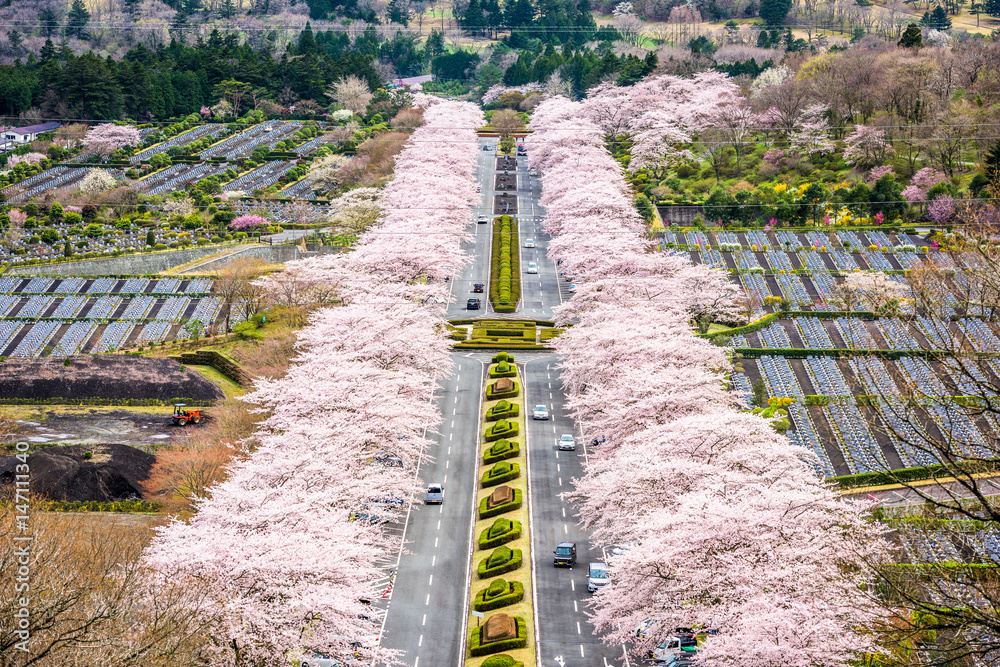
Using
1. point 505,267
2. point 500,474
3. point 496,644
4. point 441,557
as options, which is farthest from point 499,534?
point 505,267

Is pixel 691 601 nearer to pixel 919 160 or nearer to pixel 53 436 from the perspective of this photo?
pixel 53 436

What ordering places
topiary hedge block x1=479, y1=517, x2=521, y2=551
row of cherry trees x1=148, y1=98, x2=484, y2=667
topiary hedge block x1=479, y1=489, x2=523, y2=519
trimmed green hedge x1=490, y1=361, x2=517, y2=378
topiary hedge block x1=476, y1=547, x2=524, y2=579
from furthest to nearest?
1. trimmed green hedge x1=490, y1=361, x2=517, y2=378
2. topiary hedge block x1=479, y1=489, x2=523, y2=519
3. topiary hedge block x1=479, y1=517, x2=521, y2=551
4. topiary hedge block x1=476, y1=547, x2=524, y2=579
5. row of cherry trees x1=148, y1=98, x2=484, y2=667

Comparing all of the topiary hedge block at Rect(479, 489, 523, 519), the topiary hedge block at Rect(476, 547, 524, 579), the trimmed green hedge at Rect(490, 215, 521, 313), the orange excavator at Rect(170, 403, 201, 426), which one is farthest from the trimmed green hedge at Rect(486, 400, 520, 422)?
the trimmed green hedge at Rect(490, 215, 521, 313)

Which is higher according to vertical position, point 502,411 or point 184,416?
point 502,411

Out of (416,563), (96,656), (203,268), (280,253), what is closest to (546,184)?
(280,253)

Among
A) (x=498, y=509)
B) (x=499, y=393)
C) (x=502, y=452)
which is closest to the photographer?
(x=498, y=509)

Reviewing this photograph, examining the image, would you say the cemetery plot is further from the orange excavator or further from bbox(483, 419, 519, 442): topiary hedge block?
bbox(483, 419, 519, 442): topiary hedge block

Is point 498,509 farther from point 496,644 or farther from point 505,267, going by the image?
point 505,267
